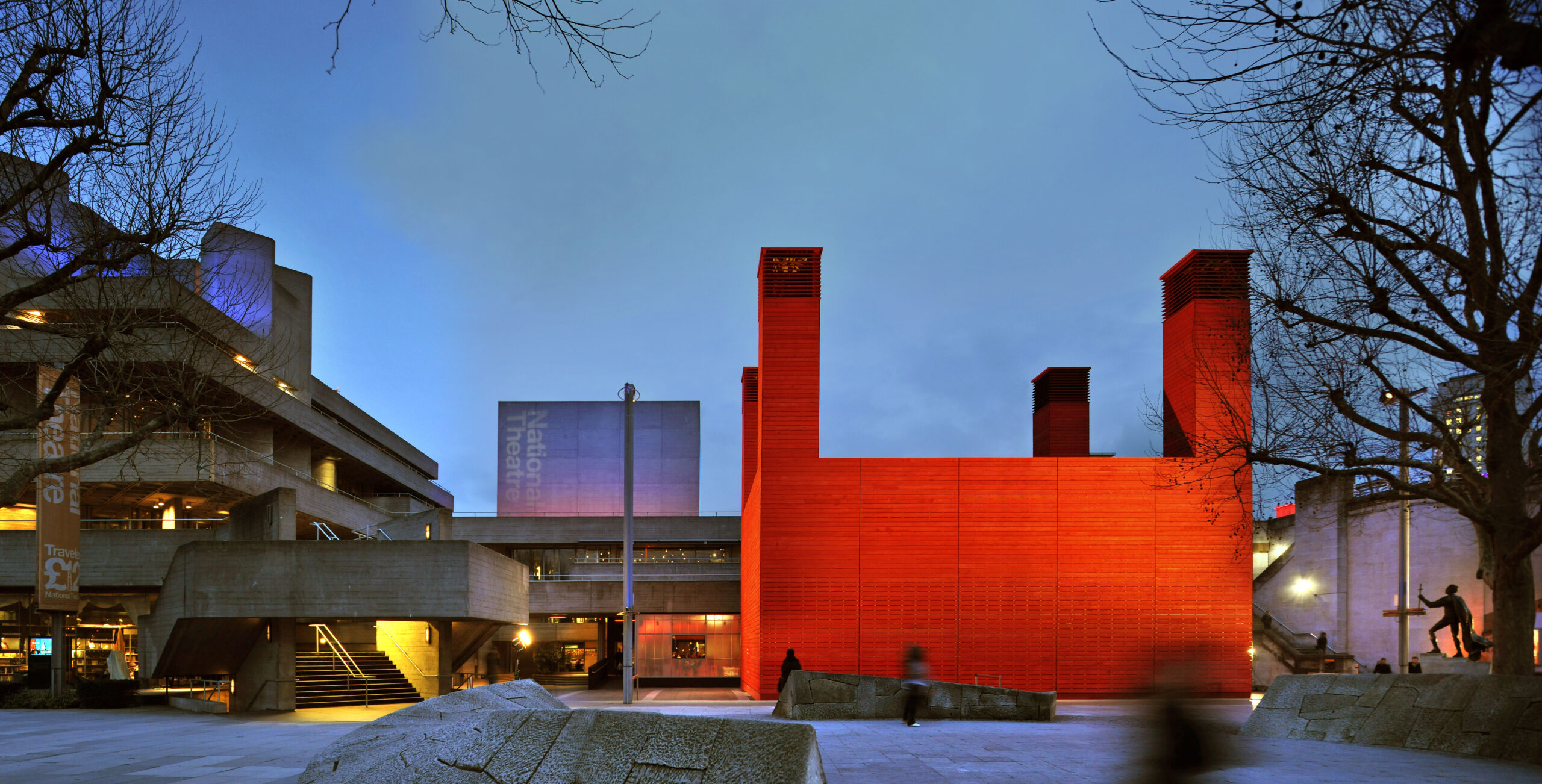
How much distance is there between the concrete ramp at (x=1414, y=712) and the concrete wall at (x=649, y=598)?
25299 mm

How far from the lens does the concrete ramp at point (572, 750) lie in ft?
19.6

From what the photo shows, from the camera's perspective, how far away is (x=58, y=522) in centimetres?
2286

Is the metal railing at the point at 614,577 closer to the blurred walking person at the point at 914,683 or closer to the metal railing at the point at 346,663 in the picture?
the metal railing at the point at 346,663

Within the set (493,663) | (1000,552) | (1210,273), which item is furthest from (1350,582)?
(493,663)

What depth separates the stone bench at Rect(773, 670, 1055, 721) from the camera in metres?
16.3

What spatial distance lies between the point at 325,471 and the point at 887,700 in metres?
35.0

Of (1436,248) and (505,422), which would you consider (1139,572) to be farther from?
(505,422)

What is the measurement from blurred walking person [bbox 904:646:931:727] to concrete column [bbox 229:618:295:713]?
15.7 metres


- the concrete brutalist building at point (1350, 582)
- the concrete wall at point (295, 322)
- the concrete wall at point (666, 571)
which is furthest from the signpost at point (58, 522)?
the concrete brutalist building at point (1350, 582)

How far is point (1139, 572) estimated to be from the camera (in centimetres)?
2266

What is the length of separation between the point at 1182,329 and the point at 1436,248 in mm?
14506

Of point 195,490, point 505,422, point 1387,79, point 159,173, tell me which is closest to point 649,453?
point 505,422

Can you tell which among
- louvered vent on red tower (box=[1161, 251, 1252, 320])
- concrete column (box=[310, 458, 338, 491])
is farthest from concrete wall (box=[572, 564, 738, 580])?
louvered vent on red tower (box=[1161, 251, 1252, 320])

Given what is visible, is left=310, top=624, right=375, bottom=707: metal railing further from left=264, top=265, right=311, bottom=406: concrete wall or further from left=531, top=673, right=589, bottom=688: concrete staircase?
left=264, top=265, right=311, bottom=406: concrete wall
